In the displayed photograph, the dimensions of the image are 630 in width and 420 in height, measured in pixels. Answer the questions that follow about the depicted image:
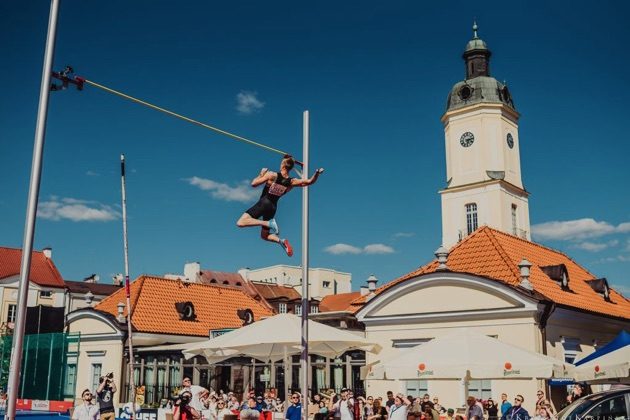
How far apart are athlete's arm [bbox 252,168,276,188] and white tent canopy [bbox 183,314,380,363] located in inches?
184

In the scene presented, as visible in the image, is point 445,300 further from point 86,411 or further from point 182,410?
point 182,410

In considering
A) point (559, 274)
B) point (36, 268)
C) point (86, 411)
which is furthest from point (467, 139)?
point (86, 411)

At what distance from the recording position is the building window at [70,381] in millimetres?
34844

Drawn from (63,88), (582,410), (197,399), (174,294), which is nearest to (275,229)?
(63,88)

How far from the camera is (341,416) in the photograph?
52.6 ft

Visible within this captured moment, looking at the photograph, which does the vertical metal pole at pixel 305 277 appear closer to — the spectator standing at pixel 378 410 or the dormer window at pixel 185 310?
the spectator standing at pixel 378 410

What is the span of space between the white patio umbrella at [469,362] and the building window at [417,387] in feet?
26.3

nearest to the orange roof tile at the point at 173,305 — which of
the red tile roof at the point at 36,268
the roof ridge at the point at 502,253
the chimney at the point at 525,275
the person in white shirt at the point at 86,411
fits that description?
the roof ridge at the point at 502,253

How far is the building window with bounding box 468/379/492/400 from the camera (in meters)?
22.6

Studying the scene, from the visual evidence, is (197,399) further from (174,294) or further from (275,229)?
(174,294)

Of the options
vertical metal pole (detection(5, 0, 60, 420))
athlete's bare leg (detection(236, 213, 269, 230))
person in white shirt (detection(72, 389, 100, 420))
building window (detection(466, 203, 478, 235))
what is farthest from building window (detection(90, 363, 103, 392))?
building window (detection(466, 203, 478, 235))

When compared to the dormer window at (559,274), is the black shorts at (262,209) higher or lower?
lower

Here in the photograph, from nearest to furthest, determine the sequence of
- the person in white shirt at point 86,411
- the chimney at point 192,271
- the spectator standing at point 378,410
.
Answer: the person in white shirt at point 86,411 → the spectator standing at point 378,410 → the chimney at point 192,271

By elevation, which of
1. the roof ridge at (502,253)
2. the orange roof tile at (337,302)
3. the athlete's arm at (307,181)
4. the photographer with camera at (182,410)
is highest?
the orange roof tile at (337,302)
